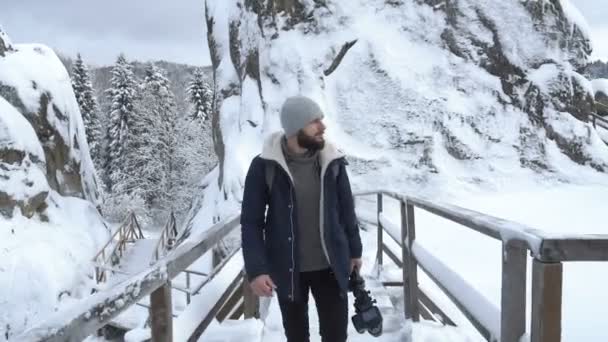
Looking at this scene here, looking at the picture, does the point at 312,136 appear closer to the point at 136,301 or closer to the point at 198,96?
the point at 136,301

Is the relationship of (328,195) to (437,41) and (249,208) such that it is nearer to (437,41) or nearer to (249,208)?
(249,208)

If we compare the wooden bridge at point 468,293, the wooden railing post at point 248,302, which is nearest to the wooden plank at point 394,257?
the wooden railing post at point 248,302

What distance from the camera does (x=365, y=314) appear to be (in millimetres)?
2803

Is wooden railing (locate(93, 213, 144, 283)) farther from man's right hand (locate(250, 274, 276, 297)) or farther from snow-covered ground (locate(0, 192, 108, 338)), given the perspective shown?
man's right hand (locate(250, 274, 276, 297))

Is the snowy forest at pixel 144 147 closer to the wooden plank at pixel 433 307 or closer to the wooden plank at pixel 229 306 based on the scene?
the wooden plank at pixel 229 306

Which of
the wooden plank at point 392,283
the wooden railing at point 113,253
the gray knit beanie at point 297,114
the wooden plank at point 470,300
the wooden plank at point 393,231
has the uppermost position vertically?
the gray knit beanie at point 297,114

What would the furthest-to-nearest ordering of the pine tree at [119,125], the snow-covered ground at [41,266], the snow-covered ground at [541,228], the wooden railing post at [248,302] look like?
the pine tree at [119,125] < the snow-covered ground at [41,266] < the snow-covered ground at [541,228] < the wooden railing post at [248,302]

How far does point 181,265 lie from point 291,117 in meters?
0.94

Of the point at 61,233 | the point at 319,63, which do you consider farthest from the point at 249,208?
the point at 61,233

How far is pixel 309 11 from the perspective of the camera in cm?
1747

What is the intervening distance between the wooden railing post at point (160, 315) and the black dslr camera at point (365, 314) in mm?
1123

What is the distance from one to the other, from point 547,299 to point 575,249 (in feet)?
0.65

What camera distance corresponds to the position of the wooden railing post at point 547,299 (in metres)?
1.70

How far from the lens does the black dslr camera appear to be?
279cm
